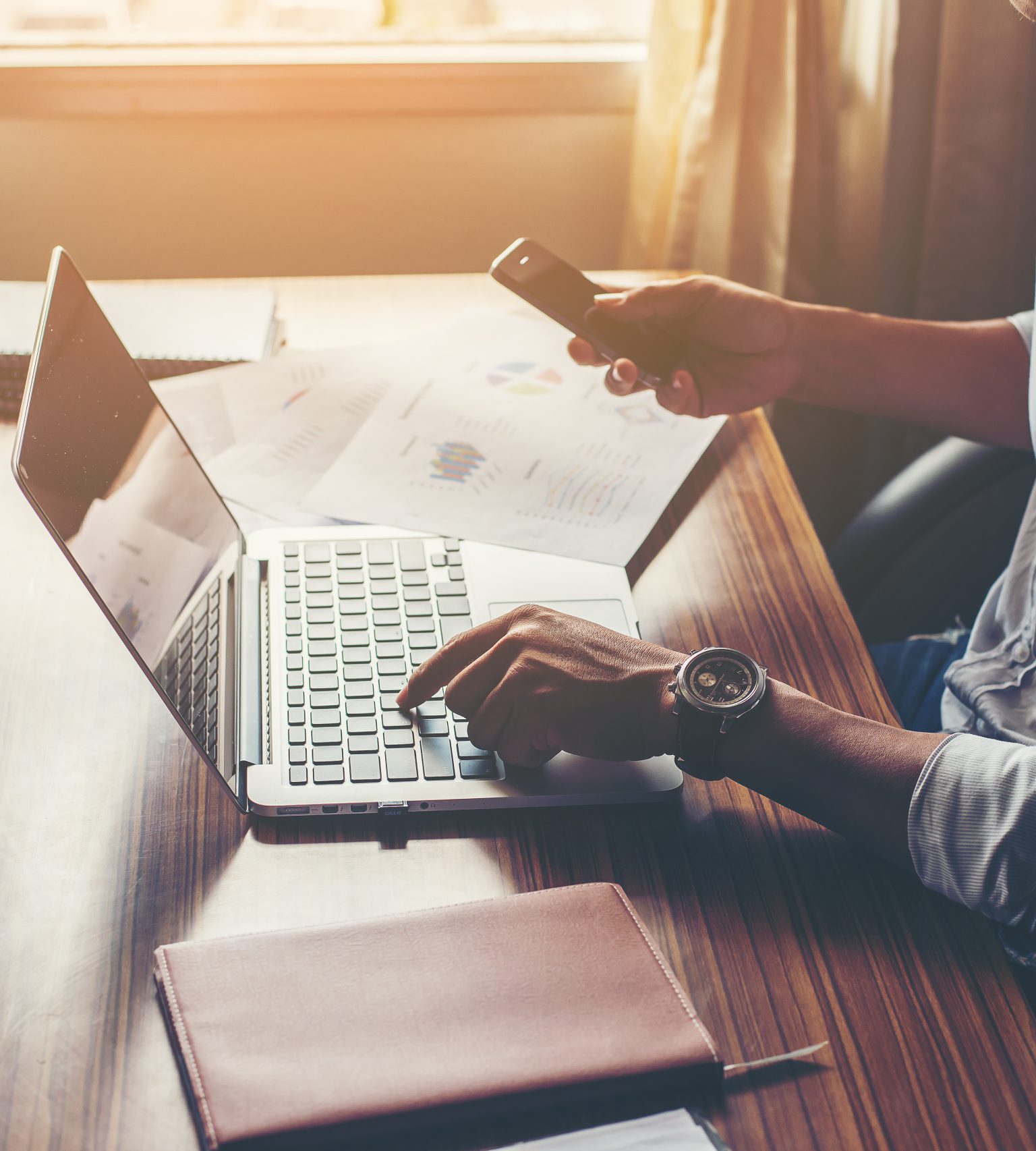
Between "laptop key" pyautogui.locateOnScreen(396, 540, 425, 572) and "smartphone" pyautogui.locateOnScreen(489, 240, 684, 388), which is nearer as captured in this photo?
"laptop key" pyautogui.locateOnScreen(396, 540, 425, 572)

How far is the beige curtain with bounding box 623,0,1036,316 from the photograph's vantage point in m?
1.35

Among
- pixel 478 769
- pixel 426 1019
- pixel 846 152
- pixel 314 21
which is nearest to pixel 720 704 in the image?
pixel 478 769

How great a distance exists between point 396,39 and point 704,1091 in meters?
1.44

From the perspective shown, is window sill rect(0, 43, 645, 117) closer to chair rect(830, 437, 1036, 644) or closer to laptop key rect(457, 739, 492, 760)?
chair rect(830, 437, 1036, 644)

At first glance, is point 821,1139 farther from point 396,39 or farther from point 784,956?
point 396,39

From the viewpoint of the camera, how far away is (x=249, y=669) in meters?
0.68

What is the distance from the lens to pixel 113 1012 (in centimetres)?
51

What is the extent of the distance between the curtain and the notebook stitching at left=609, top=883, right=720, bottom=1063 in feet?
3.70

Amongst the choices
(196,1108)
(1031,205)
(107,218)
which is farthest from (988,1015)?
(107,218)

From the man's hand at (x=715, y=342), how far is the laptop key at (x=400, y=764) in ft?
1.41

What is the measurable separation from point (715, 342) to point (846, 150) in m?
0.69

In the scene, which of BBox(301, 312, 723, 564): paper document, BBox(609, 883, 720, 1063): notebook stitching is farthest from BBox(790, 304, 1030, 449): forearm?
BBox(609, 883, 720, 1063): notebook stitching

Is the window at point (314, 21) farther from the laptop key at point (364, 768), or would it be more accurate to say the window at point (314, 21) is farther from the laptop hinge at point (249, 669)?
the laptop key at point (364, 768)

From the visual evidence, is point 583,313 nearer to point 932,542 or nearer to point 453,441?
point 453,441
